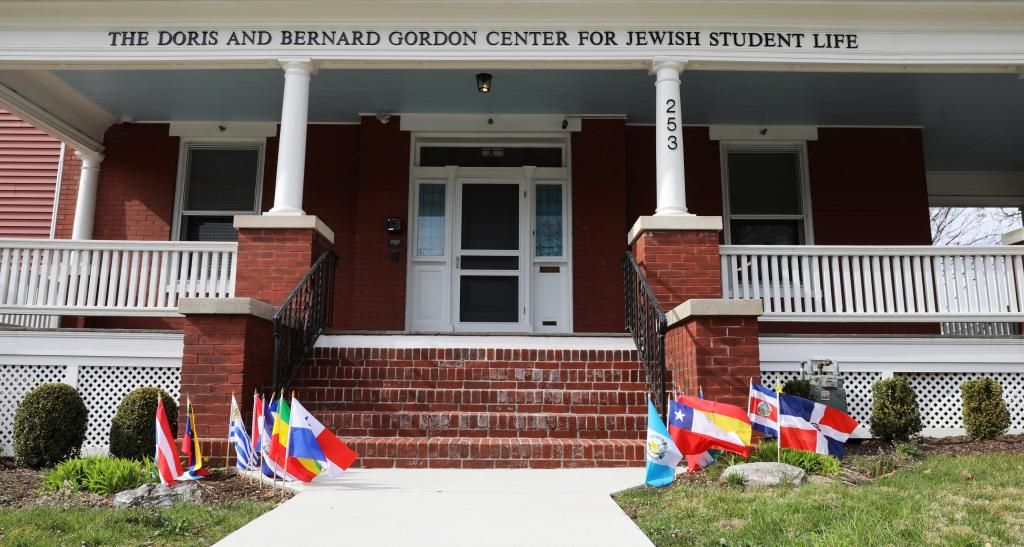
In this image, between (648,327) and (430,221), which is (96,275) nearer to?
(430,221)

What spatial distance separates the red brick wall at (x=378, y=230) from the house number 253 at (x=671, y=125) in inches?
156

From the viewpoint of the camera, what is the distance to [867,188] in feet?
36.6

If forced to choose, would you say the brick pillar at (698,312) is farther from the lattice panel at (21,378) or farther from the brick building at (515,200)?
the lattice panel at (21,378)

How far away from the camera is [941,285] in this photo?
833 centimetres

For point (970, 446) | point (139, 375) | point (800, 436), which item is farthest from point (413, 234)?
point (970, 446)

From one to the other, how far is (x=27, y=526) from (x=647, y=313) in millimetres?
5157

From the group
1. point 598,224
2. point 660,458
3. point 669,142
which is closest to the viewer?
point 660,458

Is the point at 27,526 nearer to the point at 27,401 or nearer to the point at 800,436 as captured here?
the point at 27,401

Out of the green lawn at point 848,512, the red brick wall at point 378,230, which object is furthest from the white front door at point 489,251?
the green lawn at point 848,512

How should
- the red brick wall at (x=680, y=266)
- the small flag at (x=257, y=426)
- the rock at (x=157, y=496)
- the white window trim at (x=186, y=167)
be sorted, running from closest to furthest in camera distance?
the rock at (x=157, y=496), the small flag at (x=257, y=426), the red brick wall at (x=680, y=266), the white window trim at (x=186, y=167)

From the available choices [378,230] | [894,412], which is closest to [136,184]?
[378,230]

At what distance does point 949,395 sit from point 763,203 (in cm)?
428

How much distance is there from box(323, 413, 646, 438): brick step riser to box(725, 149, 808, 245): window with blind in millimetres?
5353

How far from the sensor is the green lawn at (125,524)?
383 centimetres
